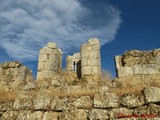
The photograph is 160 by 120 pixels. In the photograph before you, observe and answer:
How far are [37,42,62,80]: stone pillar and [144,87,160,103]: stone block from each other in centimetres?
815

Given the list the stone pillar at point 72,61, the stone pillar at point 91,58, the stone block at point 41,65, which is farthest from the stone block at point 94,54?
the stone pillar at point 72,61

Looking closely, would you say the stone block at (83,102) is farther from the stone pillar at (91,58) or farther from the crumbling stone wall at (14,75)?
the stone pillar at (91,58)

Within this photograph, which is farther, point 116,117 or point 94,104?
point 94,104

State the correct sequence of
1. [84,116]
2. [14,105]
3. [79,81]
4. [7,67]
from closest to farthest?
[84,116], [14,105], [7,67], [79,81]

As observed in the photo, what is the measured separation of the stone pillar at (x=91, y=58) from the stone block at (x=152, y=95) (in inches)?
262

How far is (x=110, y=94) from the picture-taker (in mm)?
6648

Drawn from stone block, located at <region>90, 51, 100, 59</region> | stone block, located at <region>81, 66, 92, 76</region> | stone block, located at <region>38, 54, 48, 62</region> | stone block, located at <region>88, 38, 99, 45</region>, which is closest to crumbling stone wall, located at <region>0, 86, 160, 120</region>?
stone block, located at <region>81, 66, 92, 76</region>

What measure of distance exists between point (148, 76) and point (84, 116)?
4720 mm

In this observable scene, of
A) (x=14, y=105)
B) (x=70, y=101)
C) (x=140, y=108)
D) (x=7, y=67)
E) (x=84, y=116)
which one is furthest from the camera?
(x=7, y=67)

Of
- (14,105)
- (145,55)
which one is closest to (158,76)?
(145,55)

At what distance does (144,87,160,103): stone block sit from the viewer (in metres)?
6.09

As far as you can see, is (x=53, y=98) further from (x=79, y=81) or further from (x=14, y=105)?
(x=79, y=81)

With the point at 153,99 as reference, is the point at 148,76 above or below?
above

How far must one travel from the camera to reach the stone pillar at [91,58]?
12984mm
